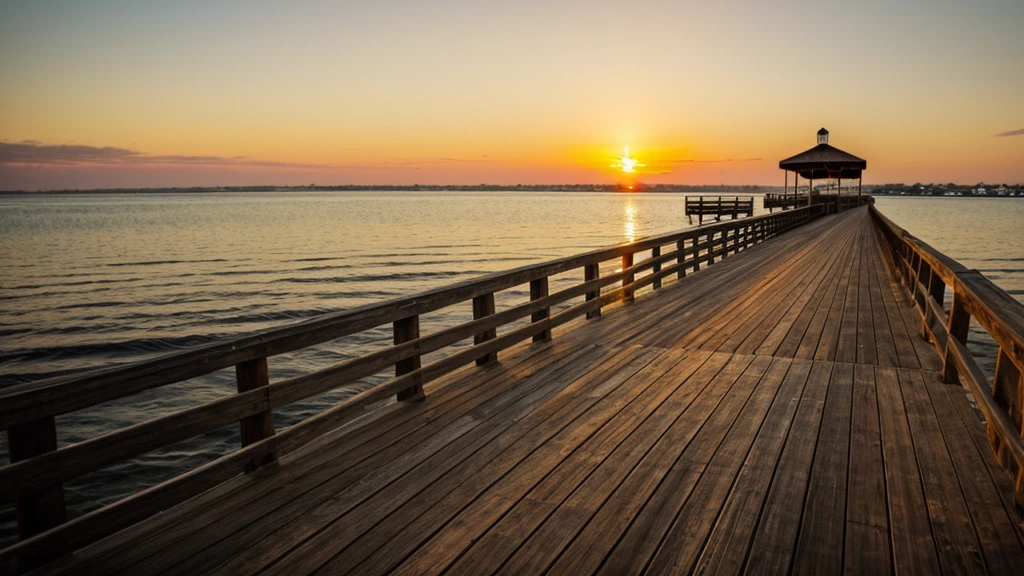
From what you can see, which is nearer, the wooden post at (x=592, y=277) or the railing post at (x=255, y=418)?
the railing post at (x=255, y=418)

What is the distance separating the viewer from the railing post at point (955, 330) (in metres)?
4.60

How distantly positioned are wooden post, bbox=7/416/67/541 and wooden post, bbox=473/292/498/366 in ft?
10.9

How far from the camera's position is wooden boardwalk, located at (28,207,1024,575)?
8.71 ft

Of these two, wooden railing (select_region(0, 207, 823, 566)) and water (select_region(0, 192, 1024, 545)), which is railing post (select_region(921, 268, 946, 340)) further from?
water (select_region(0, 192, 1024, 545))

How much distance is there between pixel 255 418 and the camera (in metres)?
3.49

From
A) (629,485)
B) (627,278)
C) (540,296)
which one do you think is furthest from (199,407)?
(627,278)

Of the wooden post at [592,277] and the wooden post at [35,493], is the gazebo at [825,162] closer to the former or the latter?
the wooden post at [592,277]

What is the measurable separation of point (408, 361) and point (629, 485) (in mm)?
2039

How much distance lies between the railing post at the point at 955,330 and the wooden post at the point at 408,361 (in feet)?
13.0

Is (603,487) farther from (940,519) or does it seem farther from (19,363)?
(19,363)

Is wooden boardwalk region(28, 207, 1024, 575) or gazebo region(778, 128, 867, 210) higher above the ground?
gazebo region(778, 128, 867, 210)

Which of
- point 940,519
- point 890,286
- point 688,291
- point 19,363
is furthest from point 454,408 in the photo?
point 19,363

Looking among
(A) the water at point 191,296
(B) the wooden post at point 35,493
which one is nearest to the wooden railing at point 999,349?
(B) the wooden post at point 35,493

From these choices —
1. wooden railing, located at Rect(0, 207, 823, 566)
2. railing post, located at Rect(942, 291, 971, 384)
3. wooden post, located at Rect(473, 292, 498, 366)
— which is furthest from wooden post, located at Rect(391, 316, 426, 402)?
railing post, located at Rect(942, 291, 971, 384)
